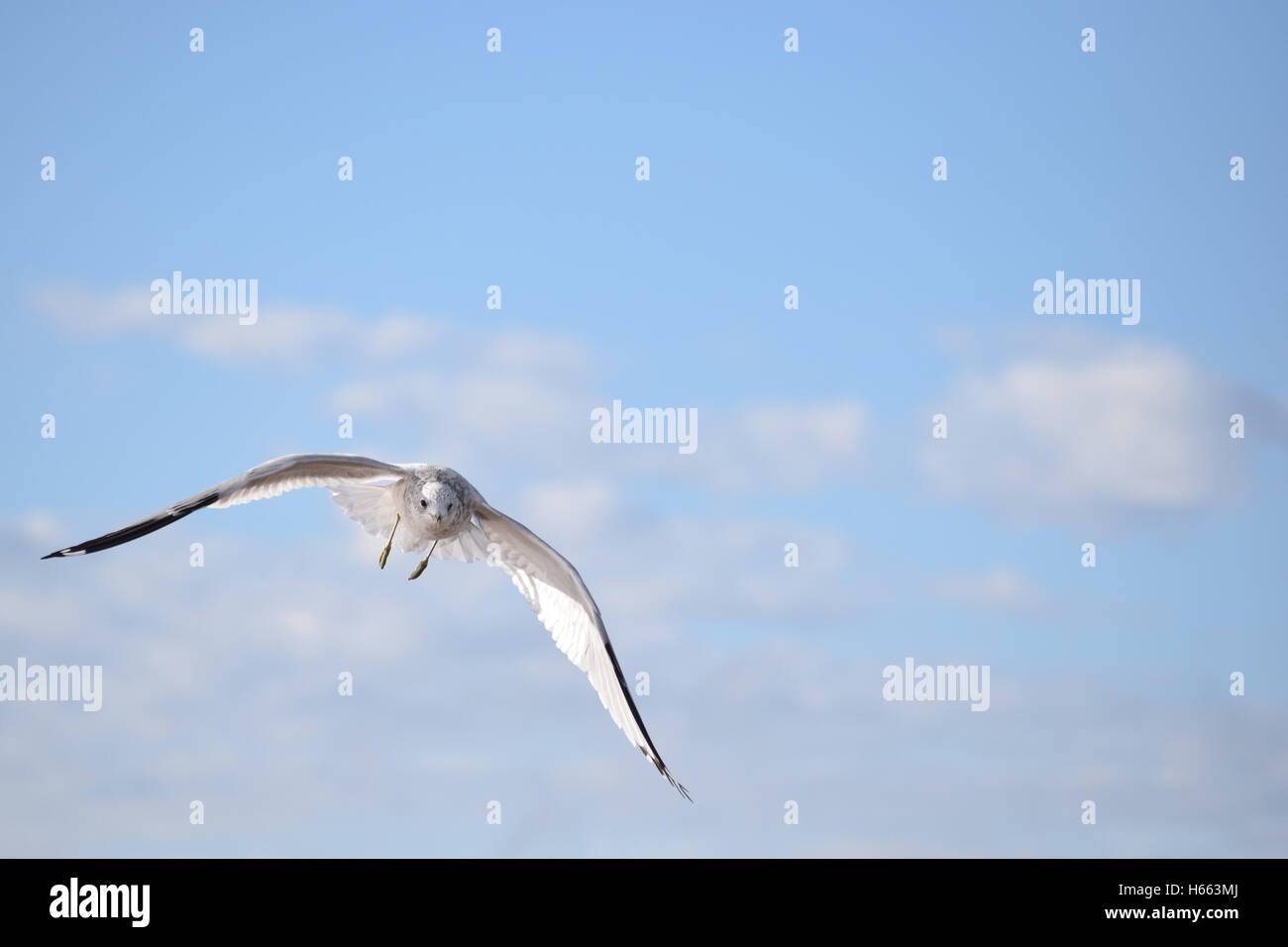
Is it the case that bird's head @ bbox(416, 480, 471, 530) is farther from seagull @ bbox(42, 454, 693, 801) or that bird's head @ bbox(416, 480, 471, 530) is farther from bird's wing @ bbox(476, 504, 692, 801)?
bird's wing @ bbox(476, 504, 692, 801)

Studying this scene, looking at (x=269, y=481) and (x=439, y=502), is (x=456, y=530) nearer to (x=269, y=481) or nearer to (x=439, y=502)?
(x=439, y=502)

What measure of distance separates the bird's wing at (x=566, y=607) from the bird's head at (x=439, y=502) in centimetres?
95

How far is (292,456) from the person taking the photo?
19.0m

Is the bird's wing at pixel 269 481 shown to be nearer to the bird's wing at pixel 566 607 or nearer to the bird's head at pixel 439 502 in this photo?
the bird's head at pixel 439 502

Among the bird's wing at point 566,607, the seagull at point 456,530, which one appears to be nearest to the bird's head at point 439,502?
the seagull at point 456,530

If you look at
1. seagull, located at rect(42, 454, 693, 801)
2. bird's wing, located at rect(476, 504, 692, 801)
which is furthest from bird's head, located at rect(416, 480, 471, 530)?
bird's wing, located at rect(476, 504, 692, 801)

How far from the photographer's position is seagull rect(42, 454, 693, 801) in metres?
19.2

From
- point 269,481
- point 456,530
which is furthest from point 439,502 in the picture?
point 269,481

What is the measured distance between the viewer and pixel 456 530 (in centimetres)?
2025

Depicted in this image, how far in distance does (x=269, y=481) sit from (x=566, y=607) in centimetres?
431

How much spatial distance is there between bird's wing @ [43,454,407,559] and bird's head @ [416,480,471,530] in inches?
20.8
